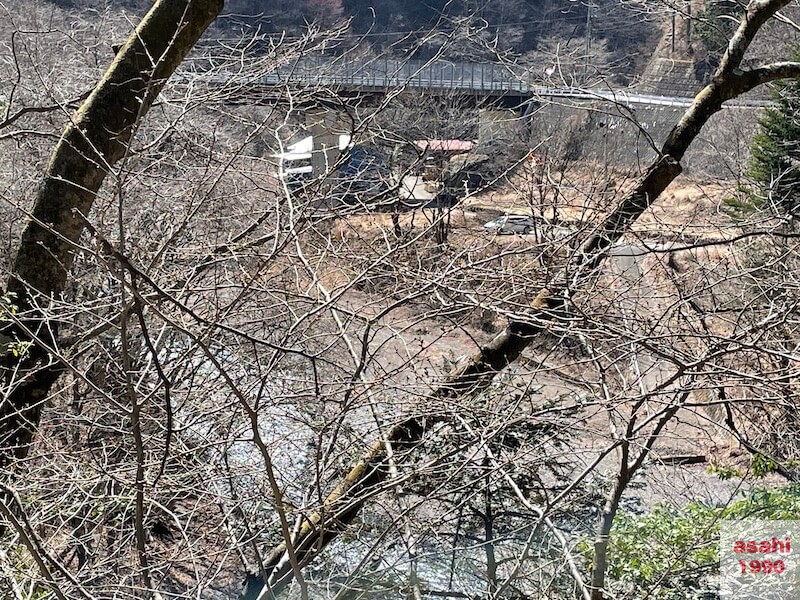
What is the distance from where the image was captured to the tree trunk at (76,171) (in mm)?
4086

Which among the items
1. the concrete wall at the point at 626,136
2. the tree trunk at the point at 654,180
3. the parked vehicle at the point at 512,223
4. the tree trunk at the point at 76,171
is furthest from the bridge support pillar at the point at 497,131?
the tree trunk at the point at 76,171

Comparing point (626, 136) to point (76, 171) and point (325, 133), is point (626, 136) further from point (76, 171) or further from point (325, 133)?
point (76, 171)

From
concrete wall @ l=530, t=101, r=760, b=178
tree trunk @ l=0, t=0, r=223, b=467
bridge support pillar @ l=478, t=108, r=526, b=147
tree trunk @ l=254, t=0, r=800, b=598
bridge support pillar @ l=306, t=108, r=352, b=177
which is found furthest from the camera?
bridge support pillar @ l=478, t=108, r=526, b=147

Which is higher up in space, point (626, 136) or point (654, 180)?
point (654, 180)

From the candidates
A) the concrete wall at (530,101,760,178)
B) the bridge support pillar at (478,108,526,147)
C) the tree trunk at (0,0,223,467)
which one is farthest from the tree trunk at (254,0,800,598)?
the bridge support pillar at (478,108,526,147)

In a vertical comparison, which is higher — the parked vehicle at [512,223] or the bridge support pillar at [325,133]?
the bridge support pillar at [325,133]

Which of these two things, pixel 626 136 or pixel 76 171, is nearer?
pixel 76 171

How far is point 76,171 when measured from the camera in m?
4.12

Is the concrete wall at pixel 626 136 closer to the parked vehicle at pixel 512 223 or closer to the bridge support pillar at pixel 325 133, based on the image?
the bridge support pillar at pixel 325 133

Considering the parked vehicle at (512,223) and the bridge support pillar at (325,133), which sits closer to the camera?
the parked vehicle at (512,223)

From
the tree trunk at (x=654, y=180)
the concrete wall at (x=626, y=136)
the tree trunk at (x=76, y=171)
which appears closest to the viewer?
the tree trunk at (x=76, y=171)

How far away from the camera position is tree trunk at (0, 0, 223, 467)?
409 centimetres

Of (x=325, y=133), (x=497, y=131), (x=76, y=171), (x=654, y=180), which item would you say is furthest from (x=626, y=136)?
(x=76, y=171)

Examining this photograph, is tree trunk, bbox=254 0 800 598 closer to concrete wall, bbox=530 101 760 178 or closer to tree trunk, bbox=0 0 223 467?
tree trunk, bbox=0 0 223 467
